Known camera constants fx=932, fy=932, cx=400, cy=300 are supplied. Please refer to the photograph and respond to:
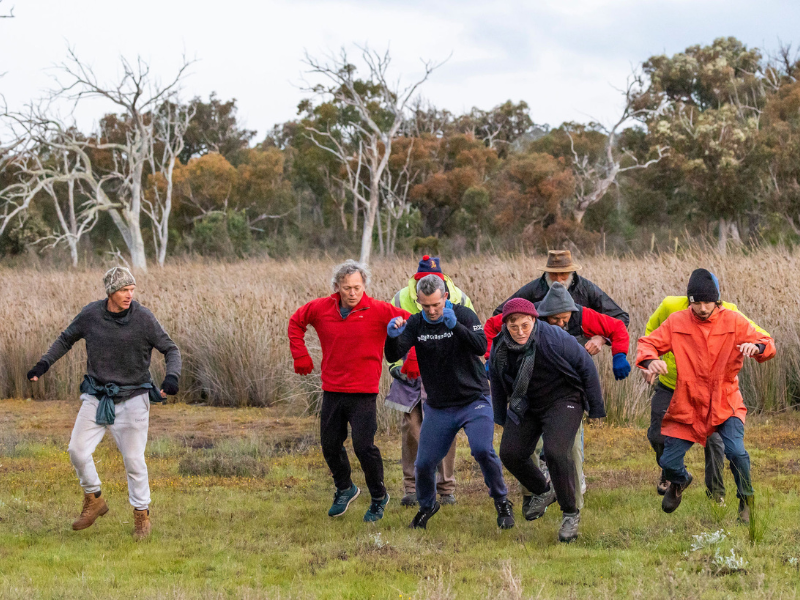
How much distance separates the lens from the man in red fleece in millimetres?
6211

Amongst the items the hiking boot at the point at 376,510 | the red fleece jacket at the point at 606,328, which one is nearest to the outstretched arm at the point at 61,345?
the hiking boot at the point at 376,510

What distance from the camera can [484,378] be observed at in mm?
6156

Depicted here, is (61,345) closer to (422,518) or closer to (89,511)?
(89,511)

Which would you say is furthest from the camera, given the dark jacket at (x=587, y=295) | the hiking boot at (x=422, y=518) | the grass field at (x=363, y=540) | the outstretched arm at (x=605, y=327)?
the dark jacket at (x=587, y=295)

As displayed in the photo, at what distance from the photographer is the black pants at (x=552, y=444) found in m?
5.66

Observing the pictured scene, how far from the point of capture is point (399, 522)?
21.2 ft

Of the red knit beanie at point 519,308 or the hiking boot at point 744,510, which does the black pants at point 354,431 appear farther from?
the hiking boot at point 744,510


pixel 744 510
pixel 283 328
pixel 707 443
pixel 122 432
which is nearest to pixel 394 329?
pixel 122 432

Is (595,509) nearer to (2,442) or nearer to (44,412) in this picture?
(2,442)

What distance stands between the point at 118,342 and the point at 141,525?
1.23m

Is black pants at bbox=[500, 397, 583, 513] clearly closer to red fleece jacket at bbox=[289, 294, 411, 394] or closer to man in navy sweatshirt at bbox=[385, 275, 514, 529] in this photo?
man in navy sweatshirt at bbox=[385, 275, 514, 529]

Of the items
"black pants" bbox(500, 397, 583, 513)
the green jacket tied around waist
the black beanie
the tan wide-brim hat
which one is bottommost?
"black pants" bbox(500, 397, 583, 513)

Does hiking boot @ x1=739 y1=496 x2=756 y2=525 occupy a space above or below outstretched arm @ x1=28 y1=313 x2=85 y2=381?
below

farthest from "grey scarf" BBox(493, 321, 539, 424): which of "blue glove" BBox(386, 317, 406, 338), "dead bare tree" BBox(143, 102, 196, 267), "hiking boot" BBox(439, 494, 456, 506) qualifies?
"dead bare tree" BBox(143, 102, 196, 267)
